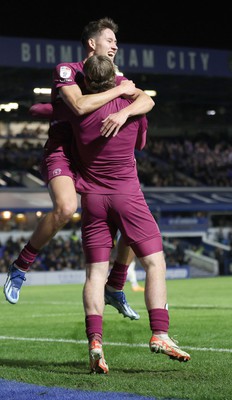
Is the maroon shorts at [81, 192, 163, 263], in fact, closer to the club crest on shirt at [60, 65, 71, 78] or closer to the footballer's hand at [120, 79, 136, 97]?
the footballer's hand at [120, 79, 136, 97]

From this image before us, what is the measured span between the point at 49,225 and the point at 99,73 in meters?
1.24

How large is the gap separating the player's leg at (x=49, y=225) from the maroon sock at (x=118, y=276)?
67cm

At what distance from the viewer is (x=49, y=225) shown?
6.89m

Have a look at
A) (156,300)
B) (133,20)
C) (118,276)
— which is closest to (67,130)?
(118,276)

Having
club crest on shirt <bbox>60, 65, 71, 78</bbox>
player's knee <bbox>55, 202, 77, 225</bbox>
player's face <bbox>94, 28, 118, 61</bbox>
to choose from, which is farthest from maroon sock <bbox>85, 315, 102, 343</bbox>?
player's face <bbox>94, 28, 118, 61</bbox>

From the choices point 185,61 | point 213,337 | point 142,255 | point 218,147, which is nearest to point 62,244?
point 185,61

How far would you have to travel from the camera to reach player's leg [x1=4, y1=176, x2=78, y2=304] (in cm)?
660

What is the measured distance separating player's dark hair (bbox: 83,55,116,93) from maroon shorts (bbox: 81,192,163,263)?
2.41 ft

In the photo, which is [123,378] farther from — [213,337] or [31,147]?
[31,147]

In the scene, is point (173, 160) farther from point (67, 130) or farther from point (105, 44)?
point (105, 44)

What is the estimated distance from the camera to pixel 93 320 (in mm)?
6383

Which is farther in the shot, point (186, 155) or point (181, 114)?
point (181, 114)

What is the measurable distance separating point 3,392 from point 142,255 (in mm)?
1575

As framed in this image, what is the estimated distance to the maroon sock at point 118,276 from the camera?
24.2ft
